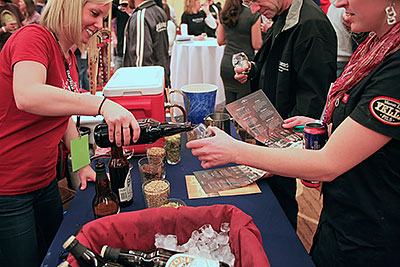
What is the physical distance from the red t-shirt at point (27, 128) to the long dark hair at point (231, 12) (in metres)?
2.34

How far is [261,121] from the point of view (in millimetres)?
1377

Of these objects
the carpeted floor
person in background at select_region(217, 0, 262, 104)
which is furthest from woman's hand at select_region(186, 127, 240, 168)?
person in background at select_region(217, 0, 262, 104)

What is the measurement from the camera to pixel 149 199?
46.4 inches

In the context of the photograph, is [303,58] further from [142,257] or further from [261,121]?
[142,257]

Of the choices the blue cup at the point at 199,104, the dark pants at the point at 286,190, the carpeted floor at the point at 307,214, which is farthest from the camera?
the carpeted floor at the point at 307,214

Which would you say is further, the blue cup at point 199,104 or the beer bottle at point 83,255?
the blue cup at point 199,104

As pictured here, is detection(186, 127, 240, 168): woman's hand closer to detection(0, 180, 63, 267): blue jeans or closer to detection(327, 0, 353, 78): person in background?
detection(0, 180, 63, 267): blue jeans

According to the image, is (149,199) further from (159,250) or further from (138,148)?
(138,148)

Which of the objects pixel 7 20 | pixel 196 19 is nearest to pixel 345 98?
pixel 7 20

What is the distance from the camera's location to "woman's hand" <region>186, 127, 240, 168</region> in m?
1.05

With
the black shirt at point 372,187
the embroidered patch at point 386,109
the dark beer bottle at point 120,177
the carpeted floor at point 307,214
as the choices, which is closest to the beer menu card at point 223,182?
the dark beer bottle at point 120,177

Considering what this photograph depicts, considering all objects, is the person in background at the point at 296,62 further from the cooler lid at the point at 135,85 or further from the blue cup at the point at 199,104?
the cooler lid at the point at 135,85

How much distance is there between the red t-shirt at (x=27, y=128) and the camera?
3.99ft

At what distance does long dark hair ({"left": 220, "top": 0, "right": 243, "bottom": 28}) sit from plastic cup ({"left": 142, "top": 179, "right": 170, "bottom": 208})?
260 cm
